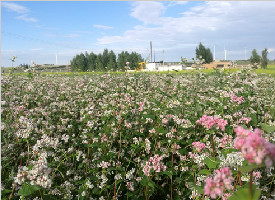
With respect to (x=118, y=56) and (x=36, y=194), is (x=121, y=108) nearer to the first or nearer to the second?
(x=36, y=194)

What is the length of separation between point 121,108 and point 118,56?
59841 millimetres

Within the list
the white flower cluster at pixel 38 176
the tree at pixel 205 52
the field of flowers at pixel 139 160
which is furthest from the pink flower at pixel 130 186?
the tree at pixel 205 52

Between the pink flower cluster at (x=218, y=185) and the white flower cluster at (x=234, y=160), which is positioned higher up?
the pink flower cluster at (x=218, y=185)

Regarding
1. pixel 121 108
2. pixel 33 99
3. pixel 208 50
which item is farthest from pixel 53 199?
pixel 208 50

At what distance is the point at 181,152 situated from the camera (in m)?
3.22

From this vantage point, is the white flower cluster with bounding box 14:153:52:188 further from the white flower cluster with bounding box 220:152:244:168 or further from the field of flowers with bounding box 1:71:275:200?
the white flower cluster with bounding box 220:152:244:168

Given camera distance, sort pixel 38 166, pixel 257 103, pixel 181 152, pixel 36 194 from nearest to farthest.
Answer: pixel 38 166
pixel 36 194
pixel 181 152
pixel 257 103

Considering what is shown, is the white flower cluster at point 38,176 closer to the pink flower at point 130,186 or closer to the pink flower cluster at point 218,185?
the pink flower cluster at point 218,185

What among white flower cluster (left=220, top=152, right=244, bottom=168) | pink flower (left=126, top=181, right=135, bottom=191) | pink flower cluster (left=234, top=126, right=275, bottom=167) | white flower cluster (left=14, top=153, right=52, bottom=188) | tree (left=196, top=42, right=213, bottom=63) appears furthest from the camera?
tree (left=196, top=42, right=213, bottom=63)

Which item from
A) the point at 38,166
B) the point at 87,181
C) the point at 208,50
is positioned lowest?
the point at 87,181

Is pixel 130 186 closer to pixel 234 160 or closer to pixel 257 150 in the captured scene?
pixel 234 160

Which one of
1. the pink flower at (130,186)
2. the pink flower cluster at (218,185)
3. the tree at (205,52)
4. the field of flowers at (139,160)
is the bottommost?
the pink flower at (130,186)

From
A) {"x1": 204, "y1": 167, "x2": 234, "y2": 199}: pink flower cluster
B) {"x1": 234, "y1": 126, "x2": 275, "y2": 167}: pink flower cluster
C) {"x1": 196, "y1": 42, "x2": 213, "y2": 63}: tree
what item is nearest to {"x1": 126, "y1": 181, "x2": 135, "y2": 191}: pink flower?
{"x1": 204, "y1": 167, "x2": 234, "y2": 199}: pink flower cluster

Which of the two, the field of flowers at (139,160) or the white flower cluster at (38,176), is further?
the white flower cluster at (38,176)
